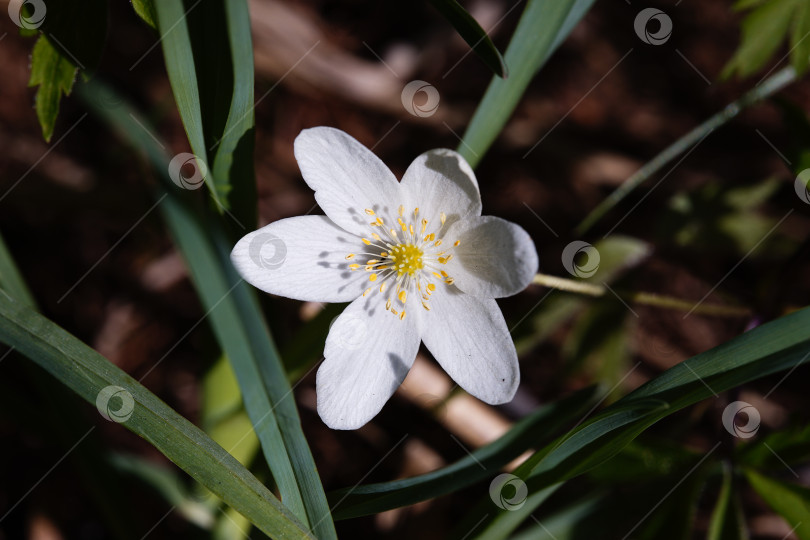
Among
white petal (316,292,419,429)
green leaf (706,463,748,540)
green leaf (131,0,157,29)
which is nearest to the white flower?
white petal (316,292,419,429)

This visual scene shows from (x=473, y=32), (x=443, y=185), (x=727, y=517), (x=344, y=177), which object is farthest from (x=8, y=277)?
(x=727, y=517)

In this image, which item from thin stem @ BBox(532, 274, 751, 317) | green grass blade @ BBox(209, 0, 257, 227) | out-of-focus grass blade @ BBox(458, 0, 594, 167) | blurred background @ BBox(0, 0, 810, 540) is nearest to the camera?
green grass blade @ BBox(209, 0, 257, 227)

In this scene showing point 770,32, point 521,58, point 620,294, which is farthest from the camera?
point 620,294

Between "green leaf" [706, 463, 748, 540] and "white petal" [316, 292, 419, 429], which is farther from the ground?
"green leaf" [706, 463, 748, 540]

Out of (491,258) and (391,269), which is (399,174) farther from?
(491,258)

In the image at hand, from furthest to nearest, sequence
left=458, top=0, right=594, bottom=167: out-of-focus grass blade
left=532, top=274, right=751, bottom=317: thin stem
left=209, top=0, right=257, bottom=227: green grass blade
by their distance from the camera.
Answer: left=532, top=274, right=751, bottom=317: thin stem, left=458, top=0, right=594, bottom=167: out-of-focus grass blade, left=209, top=0, right=257, bottom=227: green grass blade

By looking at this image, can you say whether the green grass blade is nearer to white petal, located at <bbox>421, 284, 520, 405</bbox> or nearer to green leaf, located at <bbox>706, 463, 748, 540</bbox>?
white petal, located at <bbox>421, 284, 520, 405</bbox>

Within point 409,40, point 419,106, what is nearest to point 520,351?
point 419,106

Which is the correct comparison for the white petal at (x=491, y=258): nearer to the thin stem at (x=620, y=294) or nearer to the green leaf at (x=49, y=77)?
the thin stem at (x=620, y=294)
